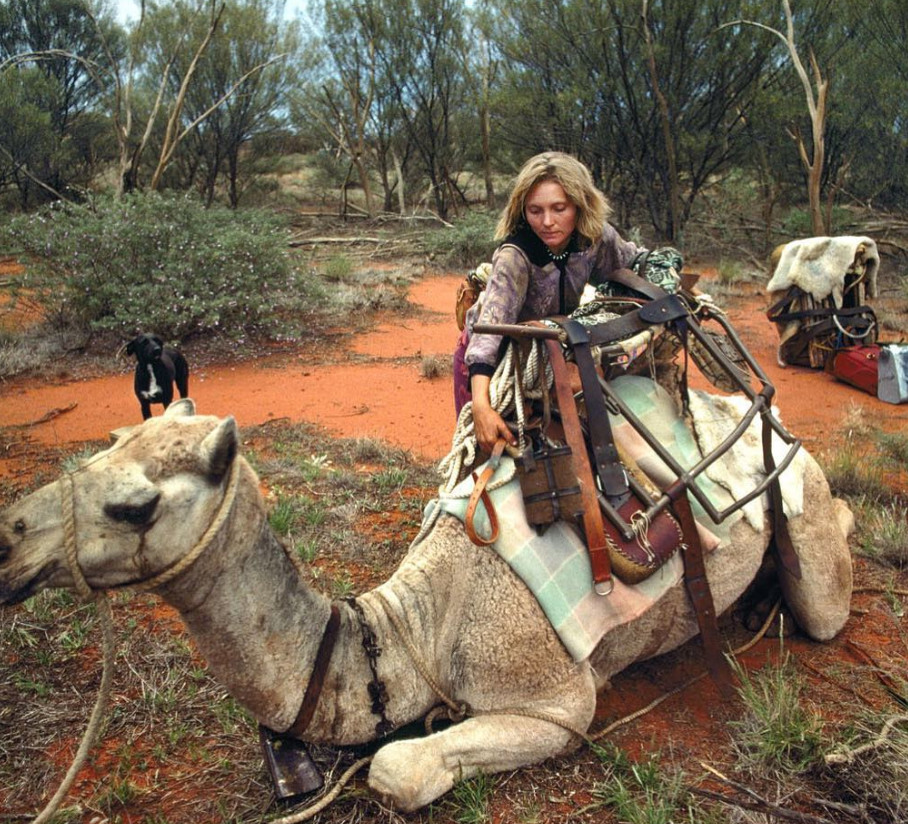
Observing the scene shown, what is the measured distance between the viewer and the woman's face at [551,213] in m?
3.31

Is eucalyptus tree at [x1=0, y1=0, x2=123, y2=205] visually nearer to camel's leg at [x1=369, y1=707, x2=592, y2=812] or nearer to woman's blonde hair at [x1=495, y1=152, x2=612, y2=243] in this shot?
woman's blonde hair at [x1=495, y1=152, x2=612, y2=243]

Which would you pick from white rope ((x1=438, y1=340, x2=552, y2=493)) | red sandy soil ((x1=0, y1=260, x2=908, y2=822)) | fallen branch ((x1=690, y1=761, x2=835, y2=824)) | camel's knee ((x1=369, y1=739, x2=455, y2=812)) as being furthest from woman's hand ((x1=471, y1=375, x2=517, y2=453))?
fallen branch ((x1=690, y1=761, x2=835, y2=824))

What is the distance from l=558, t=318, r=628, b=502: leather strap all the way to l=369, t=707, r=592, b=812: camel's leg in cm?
81

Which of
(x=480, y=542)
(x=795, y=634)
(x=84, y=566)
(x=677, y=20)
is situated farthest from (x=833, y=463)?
(x=677, y=20)

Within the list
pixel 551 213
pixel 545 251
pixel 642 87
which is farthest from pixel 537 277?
pixel 642 87

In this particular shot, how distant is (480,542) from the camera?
2.58 meters

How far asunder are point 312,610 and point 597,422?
1196mm

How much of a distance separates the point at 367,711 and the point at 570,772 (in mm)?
782

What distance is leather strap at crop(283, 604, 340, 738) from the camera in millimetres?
2402

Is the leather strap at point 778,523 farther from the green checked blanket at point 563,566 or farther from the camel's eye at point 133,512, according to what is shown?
the camel's eye at point 133,512

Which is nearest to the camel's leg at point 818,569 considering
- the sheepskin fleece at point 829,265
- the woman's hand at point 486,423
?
the woman's hand at point 486,423

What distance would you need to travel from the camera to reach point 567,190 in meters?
3.28

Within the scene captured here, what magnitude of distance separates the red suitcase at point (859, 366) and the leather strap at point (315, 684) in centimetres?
748

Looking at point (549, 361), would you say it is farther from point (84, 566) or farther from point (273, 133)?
point (273, 133)
